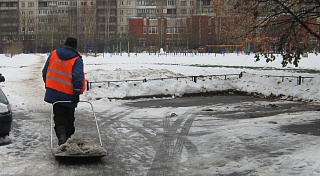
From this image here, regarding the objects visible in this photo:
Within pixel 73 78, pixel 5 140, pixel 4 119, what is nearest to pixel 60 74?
pixel 73 78

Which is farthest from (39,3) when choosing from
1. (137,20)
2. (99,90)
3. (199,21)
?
(99,90)

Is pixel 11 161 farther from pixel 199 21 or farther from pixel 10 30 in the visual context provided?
pixel 10 30

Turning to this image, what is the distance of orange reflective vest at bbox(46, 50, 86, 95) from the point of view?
6969 millimetres

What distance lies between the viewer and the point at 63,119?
7207 mm

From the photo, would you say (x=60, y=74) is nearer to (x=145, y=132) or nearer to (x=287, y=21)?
(x=145, y=132)

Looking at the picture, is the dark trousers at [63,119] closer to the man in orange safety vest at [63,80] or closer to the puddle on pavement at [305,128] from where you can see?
the man in orange safety vest at [63,80]

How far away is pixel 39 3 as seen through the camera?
360ft

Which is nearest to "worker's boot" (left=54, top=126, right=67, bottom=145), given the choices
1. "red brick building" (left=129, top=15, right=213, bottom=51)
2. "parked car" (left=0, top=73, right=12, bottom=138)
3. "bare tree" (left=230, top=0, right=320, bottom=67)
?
"parked car" (left=0, top=73, right=12, bottom=138)

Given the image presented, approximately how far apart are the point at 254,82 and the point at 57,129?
12.8 m

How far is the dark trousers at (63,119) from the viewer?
23.2ft

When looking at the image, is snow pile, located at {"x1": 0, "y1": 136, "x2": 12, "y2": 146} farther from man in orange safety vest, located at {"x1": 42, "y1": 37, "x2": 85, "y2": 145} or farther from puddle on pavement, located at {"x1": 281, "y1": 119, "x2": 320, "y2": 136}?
puddle on pavement, located at {"x1": 281, "y1": 119, "x2": 320, "y2": 136}

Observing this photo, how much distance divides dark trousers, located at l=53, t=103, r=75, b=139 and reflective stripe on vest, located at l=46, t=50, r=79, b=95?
1.06 feet

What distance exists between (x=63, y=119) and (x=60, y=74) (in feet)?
2.75

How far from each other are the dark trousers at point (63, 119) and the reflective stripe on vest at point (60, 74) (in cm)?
32
